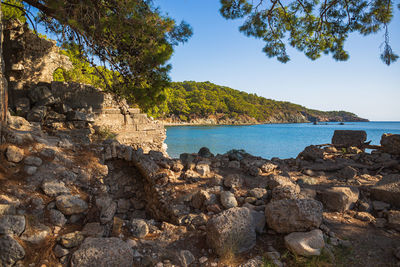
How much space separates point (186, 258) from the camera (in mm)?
2789

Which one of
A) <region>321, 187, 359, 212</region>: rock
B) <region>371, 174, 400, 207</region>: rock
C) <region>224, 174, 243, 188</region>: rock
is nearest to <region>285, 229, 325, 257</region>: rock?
<region>321, 187, 359, 212</region>: rock

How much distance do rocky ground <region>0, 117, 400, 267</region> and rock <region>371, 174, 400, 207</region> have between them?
0.02 metres

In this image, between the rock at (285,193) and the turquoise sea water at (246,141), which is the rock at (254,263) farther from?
the turquoise sea water at (246,141)

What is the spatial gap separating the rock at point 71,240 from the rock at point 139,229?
0.75 meters

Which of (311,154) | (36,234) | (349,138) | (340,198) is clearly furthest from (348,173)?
(36,234)

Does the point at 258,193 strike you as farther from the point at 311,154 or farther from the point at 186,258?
the point at 311,154

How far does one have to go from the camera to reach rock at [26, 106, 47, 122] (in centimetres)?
623

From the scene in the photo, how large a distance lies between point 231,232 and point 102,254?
62.7 inches

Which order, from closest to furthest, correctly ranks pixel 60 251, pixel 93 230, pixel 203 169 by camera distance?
pixel 60 251 < pixel 93 230 < pixel 203 169

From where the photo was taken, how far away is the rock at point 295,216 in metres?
2.98

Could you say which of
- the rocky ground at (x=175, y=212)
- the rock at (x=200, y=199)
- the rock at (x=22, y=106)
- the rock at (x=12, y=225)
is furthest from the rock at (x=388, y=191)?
the rock at (x=22, y=106)

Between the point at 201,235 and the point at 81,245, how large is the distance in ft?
5.43

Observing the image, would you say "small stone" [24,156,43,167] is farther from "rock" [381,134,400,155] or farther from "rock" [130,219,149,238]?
"rock" [381,134,400,155]

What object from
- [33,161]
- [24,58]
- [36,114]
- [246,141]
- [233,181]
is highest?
[24,58]
